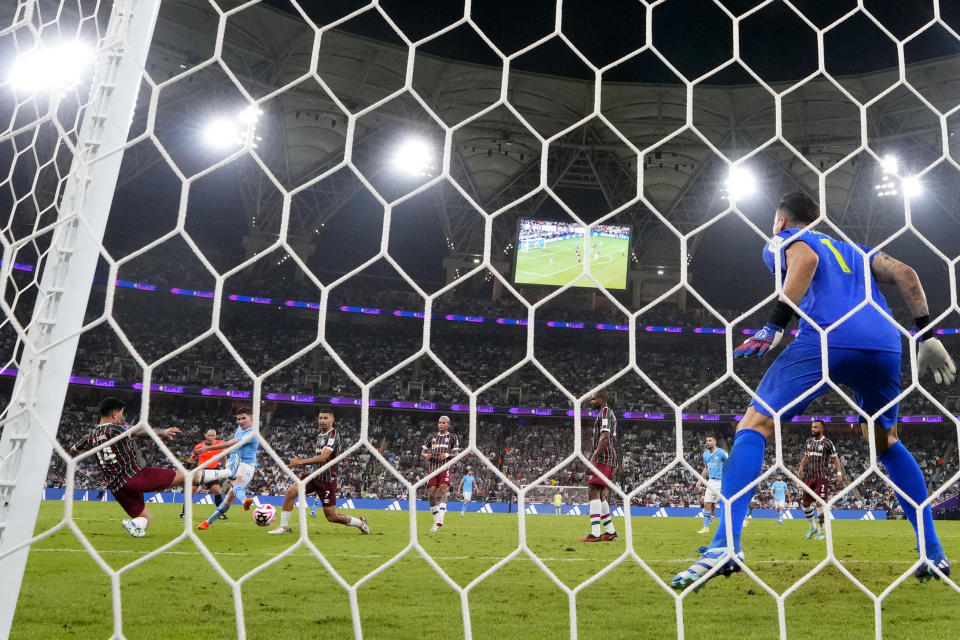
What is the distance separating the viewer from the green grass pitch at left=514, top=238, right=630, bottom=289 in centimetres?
1984

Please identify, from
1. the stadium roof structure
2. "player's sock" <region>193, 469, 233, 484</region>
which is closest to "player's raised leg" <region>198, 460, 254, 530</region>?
"player's sock" <region>193, 469, 233, 484</region>

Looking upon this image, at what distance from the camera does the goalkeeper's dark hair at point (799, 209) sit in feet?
A: 8.25

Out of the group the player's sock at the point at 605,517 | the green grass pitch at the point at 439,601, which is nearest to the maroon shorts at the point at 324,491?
the green grass pitch at the point at 439,601

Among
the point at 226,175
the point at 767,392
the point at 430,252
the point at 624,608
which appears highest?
the point at 226,175

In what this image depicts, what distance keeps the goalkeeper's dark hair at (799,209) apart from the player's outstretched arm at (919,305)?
0.27m

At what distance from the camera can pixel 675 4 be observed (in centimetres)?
1316

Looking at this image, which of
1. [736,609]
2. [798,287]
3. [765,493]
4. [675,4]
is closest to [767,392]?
[798,287]

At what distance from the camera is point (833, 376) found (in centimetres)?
237

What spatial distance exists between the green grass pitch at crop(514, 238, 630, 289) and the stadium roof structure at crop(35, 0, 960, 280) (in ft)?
5.47

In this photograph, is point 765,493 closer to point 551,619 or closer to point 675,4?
point 675,4

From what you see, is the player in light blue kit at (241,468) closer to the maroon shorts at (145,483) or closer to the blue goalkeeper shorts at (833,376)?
the maroon shorts at (145,483)

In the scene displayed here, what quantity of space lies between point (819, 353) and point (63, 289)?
2118mm

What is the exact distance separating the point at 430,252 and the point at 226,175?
23.3 ft

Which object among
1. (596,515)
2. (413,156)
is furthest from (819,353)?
(413,156)
